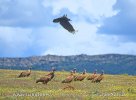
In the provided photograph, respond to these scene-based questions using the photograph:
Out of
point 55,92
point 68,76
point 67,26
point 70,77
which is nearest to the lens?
point 67,26

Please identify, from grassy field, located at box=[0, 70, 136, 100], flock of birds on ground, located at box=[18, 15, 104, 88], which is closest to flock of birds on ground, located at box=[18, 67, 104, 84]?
flock of birds on ground, located at box=[18, 15, 104, 88]

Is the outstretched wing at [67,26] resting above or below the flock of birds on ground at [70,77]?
above

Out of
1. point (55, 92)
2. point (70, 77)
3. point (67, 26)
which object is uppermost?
point (67, 26)

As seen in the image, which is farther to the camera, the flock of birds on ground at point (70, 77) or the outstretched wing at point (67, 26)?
the flock of birds on ground at point (70, 77)

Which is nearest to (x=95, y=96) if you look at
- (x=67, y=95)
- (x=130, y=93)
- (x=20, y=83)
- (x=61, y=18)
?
(x=67, y=95)

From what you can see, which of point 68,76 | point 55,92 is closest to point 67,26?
point 55,92

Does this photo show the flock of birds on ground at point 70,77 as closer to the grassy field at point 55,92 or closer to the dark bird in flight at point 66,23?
the grassy field at point 55,92

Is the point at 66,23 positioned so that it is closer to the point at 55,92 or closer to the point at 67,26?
the point at 67,26

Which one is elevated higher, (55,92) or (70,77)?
(70,77)

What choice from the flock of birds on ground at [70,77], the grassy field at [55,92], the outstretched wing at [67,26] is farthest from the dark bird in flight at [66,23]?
the flock of birds on ground at [70,77]

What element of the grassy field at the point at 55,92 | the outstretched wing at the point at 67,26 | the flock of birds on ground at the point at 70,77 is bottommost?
the grassy field at the point at 55,92

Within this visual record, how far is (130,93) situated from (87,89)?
469 centimetres

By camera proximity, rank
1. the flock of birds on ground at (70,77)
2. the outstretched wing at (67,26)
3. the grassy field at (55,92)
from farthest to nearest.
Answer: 1. the flock of birds on ground at (70,77)
2. the grassy field at (55,92)
3. the outstretched wing at (67,26)

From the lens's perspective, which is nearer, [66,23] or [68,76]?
[66,23]
